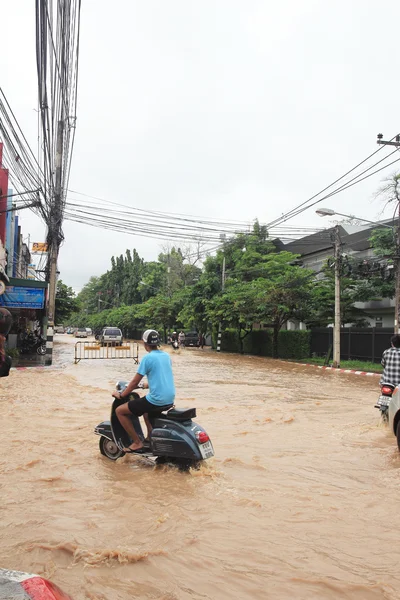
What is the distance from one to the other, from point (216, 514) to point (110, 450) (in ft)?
6.75

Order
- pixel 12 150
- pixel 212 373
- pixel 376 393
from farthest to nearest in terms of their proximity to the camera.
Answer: pixel 212 373 < pixel 376 393 < pixel 12 150

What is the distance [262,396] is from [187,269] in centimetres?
4776

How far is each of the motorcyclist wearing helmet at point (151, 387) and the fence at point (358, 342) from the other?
20637 mm

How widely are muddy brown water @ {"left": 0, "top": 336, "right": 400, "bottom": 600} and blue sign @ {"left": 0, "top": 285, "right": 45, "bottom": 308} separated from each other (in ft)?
39.7

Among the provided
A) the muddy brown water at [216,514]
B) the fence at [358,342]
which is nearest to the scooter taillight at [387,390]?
the muddy brown water at [216,514]

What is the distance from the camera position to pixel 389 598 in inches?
122

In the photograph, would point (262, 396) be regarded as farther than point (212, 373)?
No

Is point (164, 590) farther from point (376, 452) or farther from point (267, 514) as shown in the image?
point (376, 452)

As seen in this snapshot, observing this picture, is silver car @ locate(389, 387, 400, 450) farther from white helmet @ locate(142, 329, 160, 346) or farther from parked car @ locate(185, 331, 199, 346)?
parked car @ locate(185, 331, 199, 346)

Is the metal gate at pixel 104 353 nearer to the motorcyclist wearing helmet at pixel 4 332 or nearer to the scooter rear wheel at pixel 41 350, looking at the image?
the scooter rear wheel at pixel 41 350

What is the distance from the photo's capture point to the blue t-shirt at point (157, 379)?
215 inches

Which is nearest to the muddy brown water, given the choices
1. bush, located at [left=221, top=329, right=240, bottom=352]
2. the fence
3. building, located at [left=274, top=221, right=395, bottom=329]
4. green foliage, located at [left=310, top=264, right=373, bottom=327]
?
the fence

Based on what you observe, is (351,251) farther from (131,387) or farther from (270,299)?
(131,387)

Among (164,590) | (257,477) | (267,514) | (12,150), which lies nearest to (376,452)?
(257,477)
